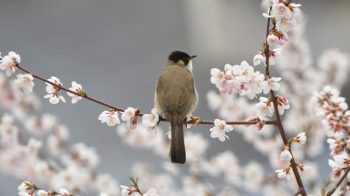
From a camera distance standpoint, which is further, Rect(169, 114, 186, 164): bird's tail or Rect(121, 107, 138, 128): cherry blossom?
Rect(169, 114, 186, 164): bird's tail

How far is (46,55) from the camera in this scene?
23.6 feet

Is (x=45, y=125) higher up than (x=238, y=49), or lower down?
lower down

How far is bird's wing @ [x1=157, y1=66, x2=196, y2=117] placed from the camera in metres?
1.82

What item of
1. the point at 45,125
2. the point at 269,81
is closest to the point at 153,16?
the point at 45,125

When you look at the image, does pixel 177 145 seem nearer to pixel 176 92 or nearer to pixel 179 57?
pixel 176 92

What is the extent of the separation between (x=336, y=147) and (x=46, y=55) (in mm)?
6038

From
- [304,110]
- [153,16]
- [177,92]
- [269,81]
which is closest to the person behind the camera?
[269,81]

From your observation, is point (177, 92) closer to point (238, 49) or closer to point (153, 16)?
point (238, 49)

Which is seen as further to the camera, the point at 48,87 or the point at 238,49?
the point at 238,49

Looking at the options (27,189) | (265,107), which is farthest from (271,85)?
(27,189)

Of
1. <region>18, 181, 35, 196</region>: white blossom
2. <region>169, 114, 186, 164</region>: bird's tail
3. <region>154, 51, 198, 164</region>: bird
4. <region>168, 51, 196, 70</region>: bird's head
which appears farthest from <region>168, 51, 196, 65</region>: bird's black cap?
<region>18, 181, 35, 196</region>: white blossom

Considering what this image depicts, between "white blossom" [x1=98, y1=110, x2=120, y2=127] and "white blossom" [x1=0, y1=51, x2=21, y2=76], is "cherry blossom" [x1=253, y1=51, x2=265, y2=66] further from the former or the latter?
"white blossom" [x1=0, y1=51, x2=21, y2=76]

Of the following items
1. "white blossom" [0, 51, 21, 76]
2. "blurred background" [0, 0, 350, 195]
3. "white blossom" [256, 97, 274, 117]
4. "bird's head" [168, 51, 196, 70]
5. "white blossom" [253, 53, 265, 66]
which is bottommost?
"white blossom" [256, 97, 274, 117]

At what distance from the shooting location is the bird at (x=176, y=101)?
1699 mm
